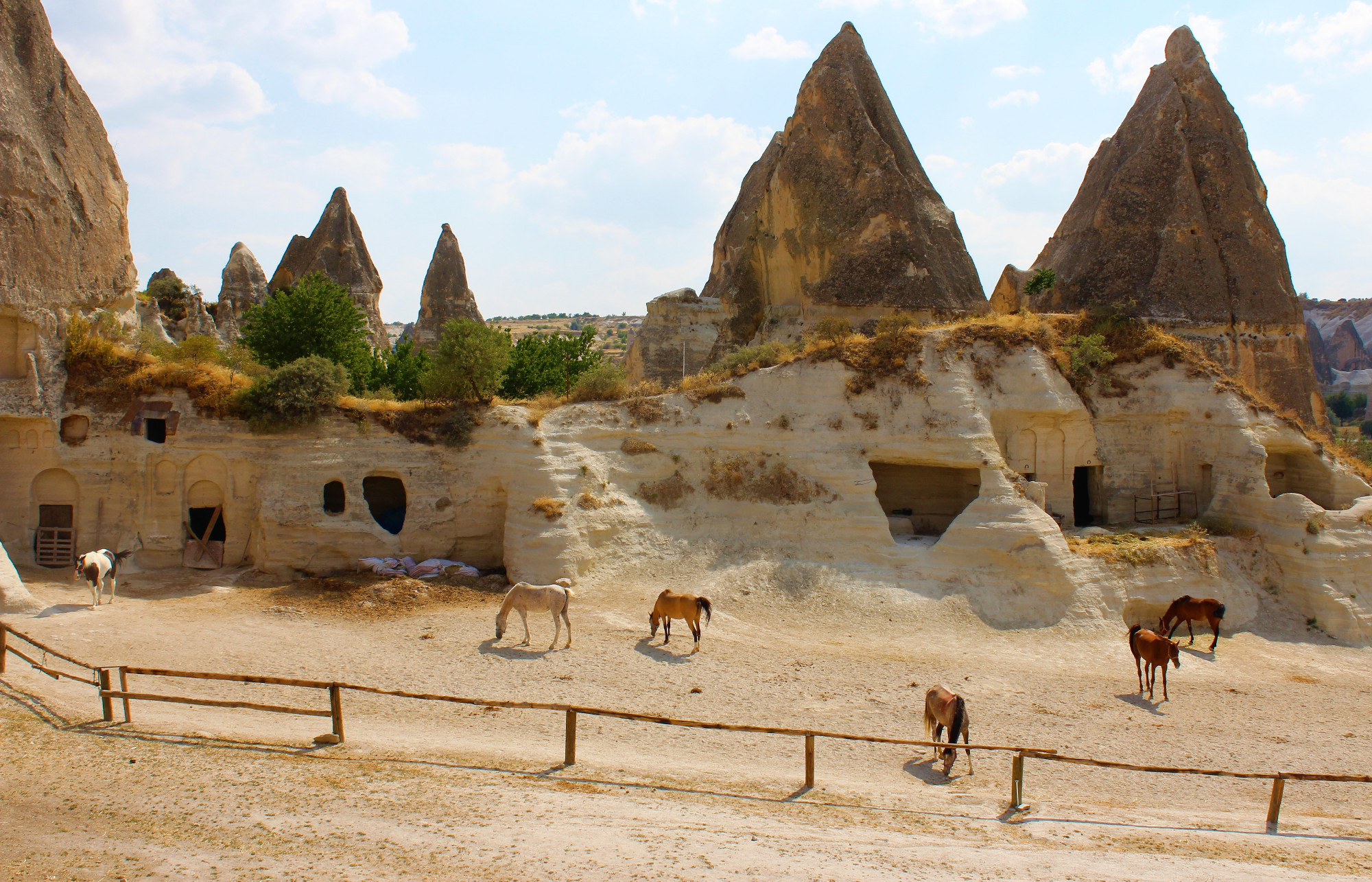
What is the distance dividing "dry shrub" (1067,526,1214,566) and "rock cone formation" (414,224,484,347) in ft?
117

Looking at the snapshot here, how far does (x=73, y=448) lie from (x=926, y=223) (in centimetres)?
2376

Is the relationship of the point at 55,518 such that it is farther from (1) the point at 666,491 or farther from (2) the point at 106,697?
(1) the point at 666,491

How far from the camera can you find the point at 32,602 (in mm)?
16203

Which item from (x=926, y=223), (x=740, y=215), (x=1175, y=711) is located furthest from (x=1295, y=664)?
(x=740, y=215)

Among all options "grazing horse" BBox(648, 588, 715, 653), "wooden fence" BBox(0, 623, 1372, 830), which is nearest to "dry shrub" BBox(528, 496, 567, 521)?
"grazing horse" BBox(648, 588, 715, 653)

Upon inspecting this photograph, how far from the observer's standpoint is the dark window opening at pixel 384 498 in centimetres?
2209

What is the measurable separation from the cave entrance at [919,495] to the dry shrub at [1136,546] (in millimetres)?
3128

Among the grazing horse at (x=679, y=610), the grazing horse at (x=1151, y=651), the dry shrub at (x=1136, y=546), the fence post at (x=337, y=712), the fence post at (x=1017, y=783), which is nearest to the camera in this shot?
the fence post at (x=1017, y=783)

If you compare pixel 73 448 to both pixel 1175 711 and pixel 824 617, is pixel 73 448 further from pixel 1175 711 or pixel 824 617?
pixel 1175 711

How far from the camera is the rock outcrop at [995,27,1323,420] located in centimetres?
2612

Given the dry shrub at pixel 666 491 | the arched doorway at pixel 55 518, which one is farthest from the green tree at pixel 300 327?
the dry shrub at pixel 666 491

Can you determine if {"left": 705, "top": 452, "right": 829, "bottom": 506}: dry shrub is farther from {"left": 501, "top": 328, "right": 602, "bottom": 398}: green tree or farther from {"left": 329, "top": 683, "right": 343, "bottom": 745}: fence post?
{"left": 329, "top": 683, "right": 343, "bottom": 745}: fence post

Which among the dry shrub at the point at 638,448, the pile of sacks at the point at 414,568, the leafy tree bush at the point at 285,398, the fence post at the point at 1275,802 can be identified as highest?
the leafy tree bush at the point at 285,398

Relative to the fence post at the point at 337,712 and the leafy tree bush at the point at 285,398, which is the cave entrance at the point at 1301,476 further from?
the leafy tree bush at the point at 285,398
